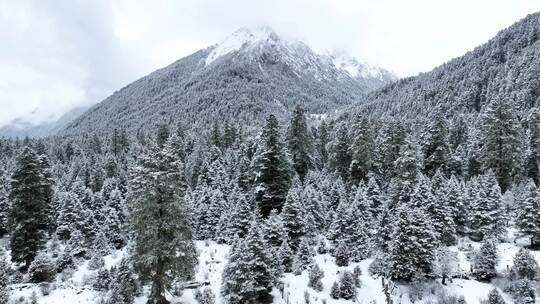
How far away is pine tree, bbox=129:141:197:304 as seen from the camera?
69.6 feet

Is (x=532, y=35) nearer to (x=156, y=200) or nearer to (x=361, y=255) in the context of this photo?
(x=361, y=255)

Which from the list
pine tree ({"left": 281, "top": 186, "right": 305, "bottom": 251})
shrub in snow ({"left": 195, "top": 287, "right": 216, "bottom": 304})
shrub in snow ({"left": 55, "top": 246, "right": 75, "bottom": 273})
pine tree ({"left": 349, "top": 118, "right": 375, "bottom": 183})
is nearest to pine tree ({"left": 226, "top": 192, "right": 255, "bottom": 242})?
pine tree ({"left": 281, "top": 186, "right": 305, "bottom": 251})

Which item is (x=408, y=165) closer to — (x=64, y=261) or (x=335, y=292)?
(x=335, y=292)

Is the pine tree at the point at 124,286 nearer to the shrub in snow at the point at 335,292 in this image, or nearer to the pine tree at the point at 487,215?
the shrub in snow at the point at 335,292

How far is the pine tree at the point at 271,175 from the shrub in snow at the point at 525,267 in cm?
1861

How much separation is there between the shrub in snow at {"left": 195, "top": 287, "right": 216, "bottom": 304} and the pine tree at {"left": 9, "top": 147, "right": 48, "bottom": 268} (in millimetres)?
16843

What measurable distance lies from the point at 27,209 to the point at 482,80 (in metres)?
144

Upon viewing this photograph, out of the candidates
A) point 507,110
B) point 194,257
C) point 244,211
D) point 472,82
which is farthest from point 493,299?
point 472,82

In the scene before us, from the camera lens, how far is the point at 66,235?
36.6 meters

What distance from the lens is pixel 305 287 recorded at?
22547 mm

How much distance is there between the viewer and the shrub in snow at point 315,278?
2223cm

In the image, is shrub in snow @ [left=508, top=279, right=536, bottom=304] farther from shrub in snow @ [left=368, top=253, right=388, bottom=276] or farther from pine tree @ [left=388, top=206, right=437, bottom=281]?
shrub in snow @ [left=368, top=253, right=388, bottom=276]

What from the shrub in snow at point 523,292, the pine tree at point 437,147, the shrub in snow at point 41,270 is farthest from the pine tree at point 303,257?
the pine tree at point 437,147

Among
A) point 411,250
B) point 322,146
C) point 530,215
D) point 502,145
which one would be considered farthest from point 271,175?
point 322,146
